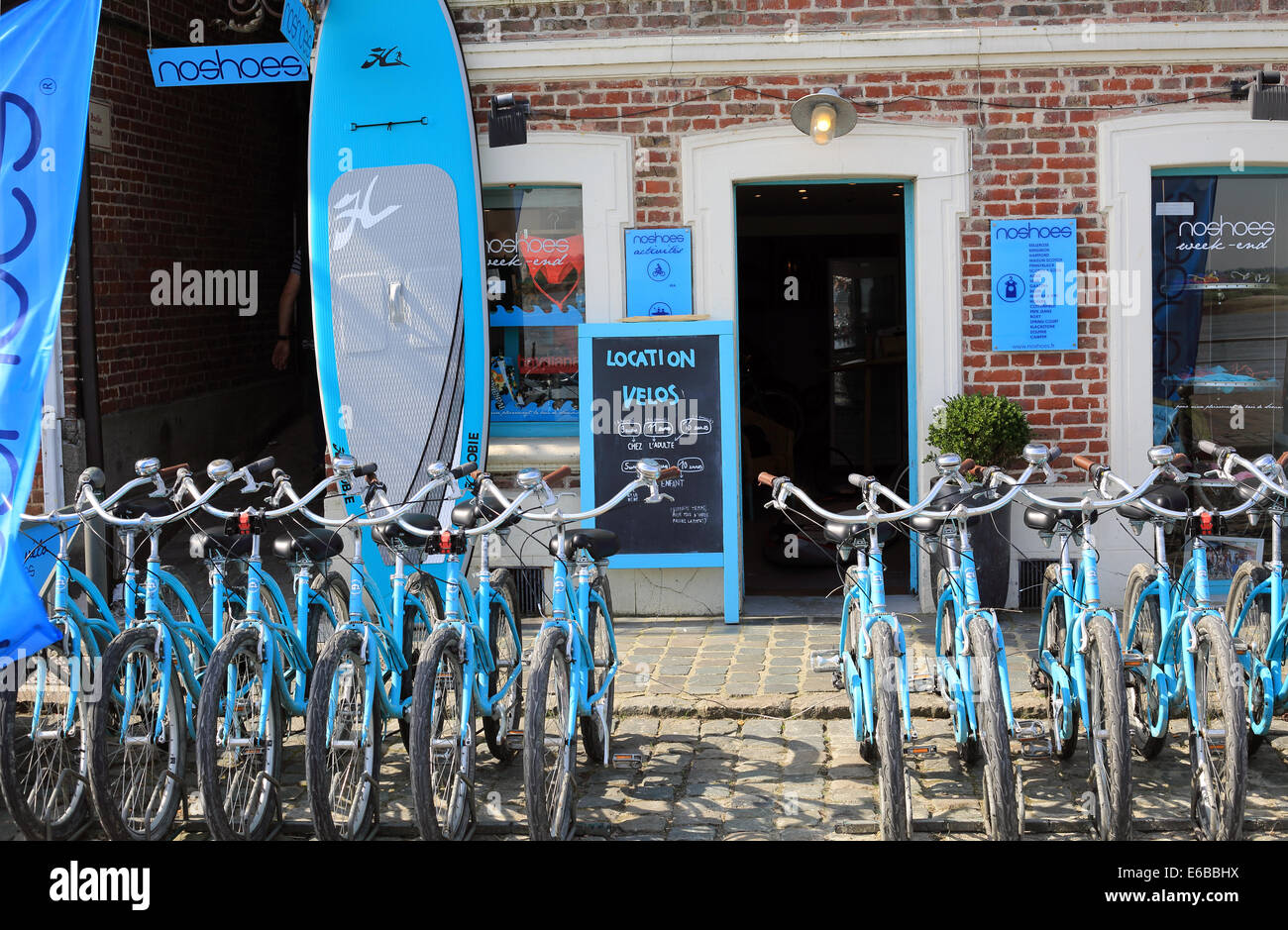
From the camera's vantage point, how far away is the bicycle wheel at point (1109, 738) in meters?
3.67

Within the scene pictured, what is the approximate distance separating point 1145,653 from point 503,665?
2.20 meters


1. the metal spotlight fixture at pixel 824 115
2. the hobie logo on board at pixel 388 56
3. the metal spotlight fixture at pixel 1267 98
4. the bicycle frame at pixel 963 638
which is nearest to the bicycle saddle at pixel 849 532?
the bicycle frame at pixel 963 638

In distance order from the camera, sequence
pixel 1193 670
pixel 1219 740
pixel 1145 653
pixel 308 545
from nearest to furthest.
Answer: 1. pixel 1219 740
2. pixel 1193 670
3. pixel 308 545
4. pixel 1145 653

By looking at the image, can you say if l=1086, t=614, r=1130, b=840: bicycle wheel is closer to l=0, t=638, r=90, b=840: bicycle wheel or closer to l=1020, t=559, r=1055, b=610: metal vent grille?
l=0, t=638, r=90, b=840: bicycle wheel

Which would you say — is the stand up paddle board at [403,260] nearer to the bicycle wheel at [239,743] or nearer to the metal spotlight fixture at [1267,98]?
the bicycle wheel at [239,743]

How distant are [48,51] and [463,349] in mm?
2982

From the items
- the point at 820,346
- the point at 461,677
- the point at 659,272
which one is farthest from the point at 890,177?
the point at 820,346

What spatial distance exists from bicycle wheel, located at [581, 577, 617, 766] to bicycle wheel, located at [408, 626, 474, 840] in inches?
25.5

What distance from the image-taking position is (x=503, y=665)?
4.53 m

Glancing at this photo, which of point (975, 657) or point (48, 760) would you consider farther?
point (48, 760)

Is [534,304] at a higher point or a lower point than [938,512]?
higher

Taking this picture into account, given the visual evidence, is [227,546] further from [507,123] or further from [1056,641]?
[507,123]

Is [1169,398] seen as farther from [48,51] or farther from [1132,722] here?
[48,51]

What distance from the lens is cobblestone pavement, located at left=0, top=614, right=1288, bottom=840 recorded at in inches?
162
